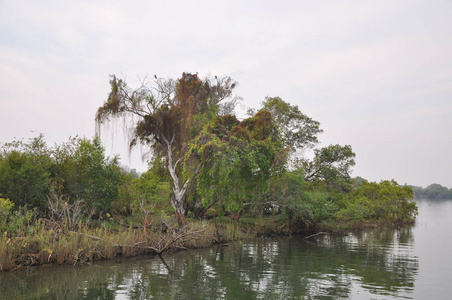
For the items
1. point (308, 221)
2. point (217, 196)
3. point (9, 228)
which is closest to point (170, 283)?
point (9, 228)

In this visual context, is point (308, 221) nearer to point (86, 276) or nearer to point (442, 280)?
point (442, 280)

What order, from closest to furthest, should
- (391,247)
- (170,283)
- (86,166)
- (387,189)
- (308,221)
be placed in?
(170,283) → (86,166) → (391,247) → (308,221) → (387,189)

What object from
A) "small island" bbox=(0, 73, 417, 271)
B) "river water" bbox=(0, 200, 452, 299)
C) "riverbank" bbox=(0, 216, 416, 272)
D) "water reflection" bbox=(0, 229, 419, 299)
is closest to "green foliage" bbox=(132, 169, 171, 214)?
"small island" bbox=(0, 73, 417, 271)

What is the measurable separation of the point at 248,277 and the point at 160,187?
531 inches

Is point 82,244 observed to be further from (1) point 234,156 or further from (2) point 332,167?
(2) point 332,167

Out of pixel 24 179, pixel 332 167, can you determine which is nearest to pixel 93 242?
pixel 24 179

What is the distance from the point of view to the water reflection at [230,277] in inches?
514

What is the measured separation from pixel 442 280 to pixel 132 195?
21.6 m

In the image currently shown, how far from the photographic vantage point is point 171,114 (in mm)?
27719

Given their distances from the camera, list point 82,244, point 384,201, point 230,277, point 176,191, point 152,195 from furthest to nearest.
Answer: point 384,201, point 152,195, point 176,191, point 82,244, point 230,277

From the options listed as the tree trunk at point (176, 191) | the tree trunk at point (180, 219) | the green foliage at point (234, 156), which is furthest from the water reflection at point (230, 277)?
the tree trunk at point (176, 191)

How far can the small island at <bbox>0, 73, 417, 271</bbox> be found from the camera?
18453 millimetres

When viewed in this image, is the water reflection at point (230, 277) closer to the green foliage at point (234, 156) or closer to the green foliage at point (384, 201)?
the green foliage at point (234, 156)

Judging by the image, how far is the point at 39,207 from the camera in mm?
22734
